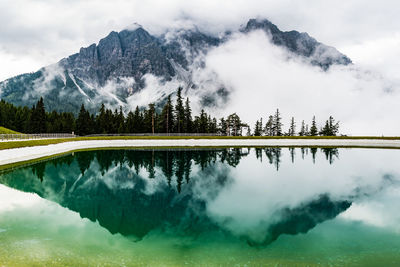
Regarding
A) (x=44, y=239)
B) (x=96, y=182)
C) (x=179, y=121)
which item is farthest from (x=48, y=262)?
(x=179, y=121)

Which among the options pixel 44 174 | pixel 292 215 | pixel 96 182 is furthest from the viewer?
pixel 44 174

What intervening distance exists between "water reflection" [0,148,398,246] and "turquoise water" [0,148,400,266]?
0.25 ft

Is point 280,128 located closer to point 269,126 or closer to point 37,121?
point 269,126

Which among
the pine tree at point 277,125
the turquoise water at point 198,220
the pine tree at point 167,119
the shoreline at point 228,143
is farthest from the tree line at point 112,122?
the turquoise water at point 198,220

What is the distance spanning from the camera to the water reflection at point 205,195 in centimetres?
1418

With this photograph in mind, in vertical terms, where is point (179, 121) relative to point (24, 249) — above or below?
above

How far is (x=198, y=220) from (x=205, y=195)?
558 cm

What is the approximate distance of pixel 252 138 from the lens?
279ft

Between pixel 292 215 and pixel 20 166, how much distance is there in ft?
105

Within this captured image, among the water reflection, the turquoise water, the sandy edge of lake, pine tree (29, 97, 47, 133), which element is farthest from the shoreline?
pine tree (29, 97, 47, 133)

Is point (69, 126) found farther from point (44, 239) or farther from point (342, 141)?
point (44, 239)

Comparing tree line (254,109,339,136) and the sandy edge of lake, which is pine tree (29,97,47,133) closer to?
the sandy edge of lake

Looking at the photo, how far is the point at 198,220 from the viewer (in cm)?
1500

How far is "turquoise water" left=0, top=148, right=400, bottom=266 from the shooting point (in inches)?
411
